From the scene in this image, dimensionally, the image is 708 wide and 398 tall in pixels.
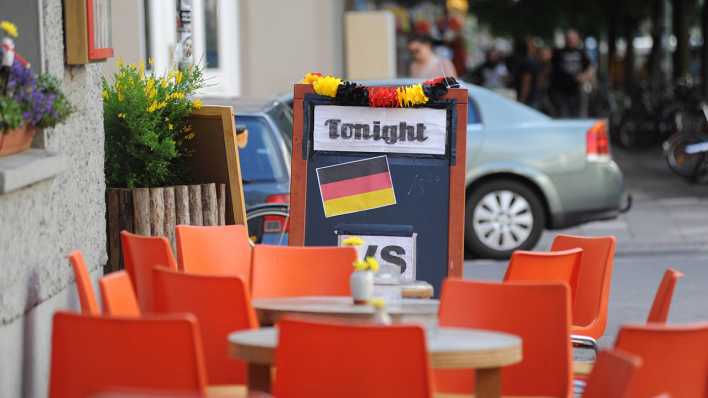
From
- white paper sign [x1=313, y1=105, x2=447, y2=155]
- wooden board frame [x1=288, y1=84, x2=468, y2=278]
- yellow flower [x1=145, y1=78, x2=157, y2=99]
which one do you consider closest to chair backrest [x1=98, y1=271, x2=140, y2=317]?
wooden board frame [x1=288, y1=84, x2=468, y2=278]

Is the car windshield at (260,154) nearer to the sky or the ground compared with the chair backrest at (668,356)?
nearer to the sky

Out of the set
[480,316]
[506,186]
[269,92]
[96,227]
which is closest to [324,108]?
[96,227]

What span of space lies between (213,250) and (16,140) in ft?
3.65

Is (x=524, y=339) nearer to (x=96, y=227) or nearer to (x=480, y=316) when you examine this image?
(x=480, y=316)

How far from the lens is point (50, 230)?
627 cm

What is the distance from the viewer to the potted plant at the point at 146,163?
25.8 ft

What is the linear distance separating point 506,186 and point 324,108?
601 cm

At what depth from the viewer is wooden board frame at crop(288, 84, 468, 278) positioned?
7602 millimetres

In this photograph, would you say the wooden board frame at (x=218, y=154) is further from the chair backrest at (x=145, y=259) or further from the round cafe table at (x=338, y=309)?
the round cafe table at (x=338, y=309)

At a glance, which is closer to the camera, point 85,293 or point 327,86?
point 85,293

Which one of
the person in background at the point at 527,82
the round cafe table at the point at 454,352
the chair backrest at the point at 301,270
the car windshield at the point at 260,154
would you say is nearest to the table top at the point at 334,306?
the chair backrest at the point at 301,270

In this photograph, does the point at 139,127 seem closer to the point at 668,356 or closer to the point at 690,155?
the point at 668,356

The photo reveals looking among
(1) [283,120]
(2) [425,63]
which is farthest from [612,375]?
(2) [425,63]

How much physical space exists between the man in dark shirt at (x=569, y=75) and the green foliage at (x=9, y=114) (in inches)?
850
